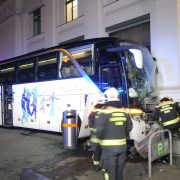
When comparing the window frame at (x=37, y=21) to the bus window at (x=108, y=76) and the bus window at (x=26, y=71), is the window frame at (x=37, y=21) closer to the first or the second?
the bus window at (x=26, y=71)

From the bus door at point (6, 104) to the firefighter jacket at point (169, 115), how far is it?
7.36 metres

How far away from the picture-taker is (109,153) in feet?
17.3

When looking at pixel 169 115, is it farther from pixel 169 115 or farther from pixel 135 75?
pixel 135 75

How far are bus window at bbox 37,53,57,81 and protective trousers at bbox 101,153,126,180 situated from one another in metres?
5.78

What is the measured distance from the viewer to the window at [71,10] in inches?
747

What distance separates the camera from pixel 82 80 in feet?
31.7

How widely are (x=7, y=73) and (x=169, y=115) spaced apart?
8.09 meters

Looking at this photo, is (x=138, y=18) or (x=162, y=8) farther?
(x=138, y=18)

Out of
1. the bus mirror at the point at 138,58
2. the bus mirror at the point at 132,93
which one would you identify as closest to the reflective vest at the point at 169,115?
the bus mirror at the point at 132,93

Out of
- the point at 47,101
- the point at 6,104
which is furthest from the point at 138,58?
the point at 6,104

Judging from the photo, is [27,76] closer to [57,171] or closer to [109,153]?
[57,171]

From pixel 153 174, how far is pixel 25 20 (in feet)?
63.1

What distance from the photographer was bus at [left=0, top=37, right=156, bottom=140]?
933 cm

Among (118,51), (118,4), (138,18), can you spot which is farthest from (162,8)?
(118,51)
